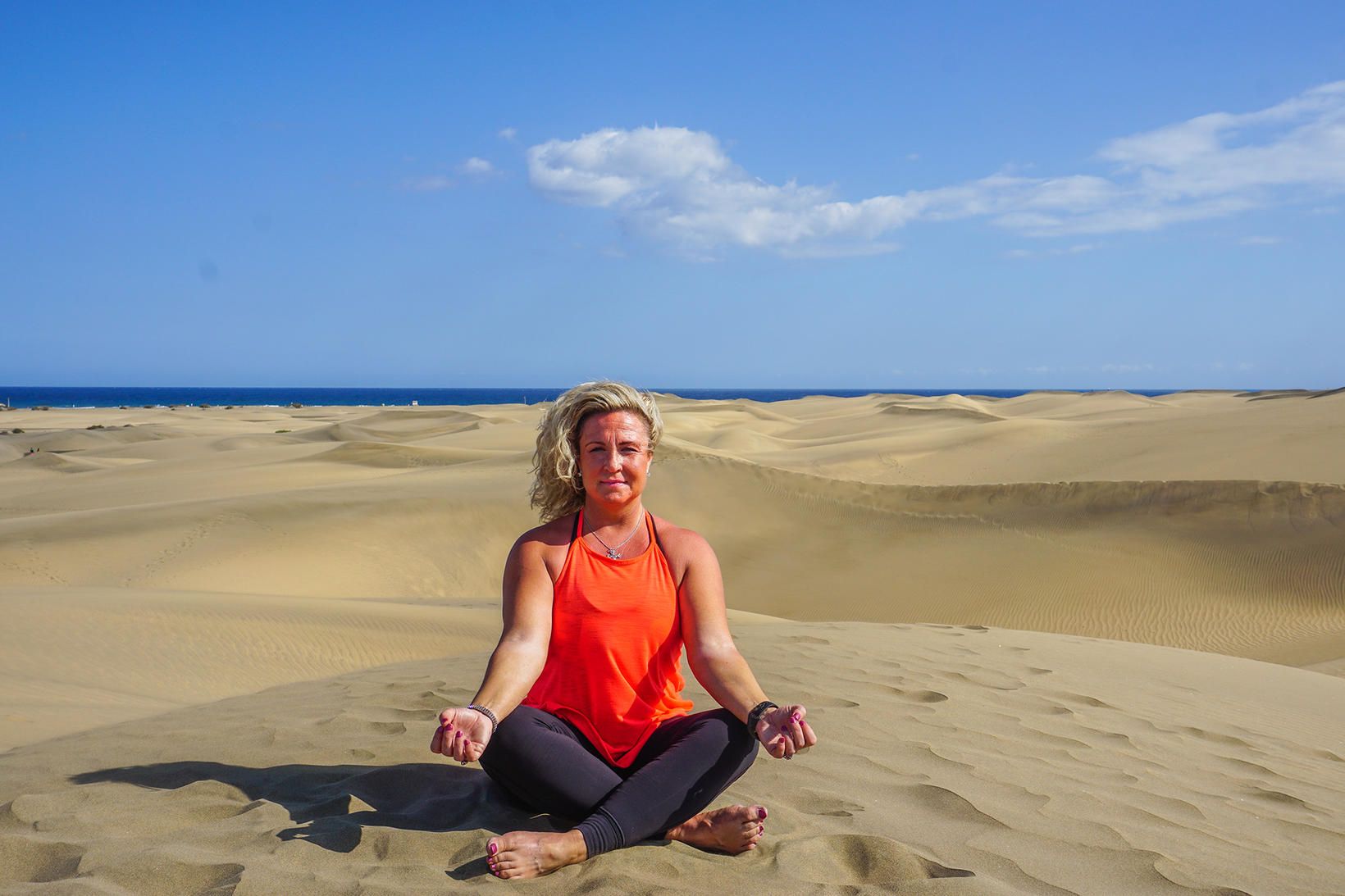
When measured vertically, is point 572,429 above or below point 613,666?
above

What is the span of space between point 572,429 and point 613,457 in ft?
0.63

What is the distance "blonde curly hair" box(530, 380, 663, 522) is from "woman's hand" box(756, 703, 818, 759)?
99 cm

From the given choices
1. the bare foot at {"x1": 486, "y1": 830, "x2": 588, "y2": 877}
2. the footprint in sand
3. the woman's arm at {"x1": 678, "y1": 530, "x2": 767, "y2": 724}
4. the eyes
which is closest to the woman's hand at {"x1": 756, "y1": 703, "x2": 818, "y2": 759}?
the woman's arm at {"x1": 678, "y1": 530, "x2": 767, "y2": 724}

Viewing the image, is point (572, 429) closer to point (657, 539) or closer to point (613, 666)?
point (657, 539)

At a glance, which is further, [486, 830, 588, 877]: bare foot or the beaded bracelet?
the beaded bracelet

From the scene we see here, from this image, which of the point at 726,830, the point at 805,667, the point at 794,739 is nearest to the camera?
the point at 794,739

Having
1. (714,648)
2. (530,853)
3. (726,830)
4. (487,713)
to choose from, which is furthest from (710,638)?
(530,853)

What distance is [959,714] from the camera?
16.1 ft

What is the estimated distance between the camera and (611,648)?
10.5ft

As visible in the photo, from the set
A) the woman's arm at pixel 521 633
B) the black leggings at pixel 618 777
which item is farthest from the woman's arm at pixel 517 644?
the black leggings at pixel 618 777

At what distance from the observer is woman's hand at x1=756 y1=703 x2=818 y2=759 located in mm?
2822

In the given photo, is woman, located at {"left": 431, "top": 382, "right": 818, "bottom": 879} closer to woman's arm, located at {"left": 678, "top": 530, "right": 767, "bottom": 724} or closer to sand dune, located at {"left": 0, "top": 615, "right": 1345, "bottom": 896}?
woman's arm, located at {"left": 678, "top": 530, "right": 767, "bottom": 724}

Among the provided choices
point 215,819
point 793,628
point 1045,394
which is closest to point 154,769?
point 215,819

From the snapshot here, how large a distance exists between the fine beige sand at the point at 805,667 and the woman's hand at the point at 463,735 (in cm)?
37
